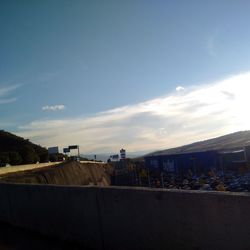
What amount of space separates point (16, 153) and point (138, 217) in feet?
212

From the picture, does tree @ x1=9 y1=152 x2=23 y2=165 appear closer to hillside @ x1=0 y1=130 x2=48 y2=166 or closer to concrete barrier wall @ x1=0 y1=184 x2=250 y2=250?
hillside @ x1=0 y1=130 x2=48 y2=166

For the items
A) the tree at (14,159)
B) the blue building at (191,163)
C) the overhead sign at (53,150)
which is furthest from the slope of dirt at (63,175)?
the overhead sign at (53,150)

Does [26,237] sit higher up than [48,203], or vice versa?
[48,203]

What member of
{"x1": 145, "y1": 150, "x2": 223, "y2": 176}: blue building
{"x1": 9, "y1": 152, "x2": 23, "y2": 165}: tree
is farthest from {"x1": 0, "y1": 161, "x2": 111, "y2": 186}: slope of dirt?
{"x1": 145, "y1": 150, "x2": 223, "y2": 176}: blue building

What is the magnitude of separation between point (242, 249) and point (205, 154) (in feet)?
235

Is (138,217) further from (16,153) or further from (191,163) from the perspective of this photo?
(191,163)

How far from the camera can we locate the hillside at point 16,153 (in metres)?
66.3

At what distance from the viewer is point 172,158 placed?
7881 centimetres

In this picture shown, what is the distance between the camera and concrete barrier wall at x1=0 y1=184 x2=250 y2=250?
5.02 m

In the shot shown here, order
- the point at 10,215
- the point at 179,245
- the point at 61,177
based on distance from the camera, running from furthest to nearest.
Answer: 1. the point at 61,177
2. the point at 10,215
3. the point at 179,245

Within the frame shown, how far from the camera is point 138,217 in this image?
6.31 m

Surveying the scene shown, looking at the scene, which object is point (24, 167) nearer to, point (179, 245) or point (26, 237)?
point (26, 237)

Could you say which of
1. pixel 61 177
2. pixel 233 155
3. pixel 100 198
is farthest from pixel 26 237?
pixel 233 155

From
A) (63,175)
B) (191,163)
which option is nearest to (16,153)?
(63,175)
